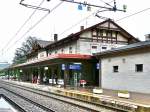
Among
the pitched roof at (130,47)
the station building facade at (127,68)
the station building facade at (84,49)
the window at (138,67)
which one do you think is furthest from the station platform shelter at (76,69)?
the window at (138,67)

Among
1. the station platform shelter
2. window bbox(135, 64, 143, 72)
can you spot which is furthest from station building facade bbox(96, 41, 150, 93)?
the station platform shelter

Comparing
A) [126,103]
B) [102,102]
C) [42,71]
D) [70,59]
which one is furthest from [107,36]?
[126,103]

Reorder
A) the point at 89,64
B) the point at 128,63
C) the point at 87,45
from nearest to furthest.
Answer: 1. the point at 128,63
2. the point at 89,64
3. the point at 87,45

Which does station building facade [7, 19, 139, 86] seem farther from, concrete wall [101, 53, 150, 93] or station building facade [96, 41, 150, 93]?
concrete wall [101, 53, 150, 93]

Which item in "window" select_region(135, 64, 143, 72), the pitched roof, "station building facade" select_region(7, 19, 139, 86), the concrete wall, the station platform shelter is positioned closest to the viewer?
the pitched roof

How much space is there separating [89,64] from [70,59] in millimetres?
4227

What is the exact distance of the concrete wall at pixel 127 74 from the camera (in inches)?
967

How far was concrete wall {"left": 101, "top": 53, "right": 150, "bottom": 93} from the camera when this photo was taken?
80.6 ft

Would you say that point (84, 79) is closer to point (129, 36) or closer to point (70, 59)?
point (70, 59)

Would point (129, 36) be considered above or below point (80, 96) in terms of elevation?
above

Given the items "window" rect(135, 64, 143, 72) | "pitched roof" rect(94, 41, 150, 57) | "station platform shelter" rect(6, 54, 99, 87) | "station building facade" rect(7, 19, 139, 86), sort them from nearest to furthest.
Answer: "pitched roof" rect(94, 41, 150, 57)
"window" rect(135, 64, 143, 72)
"station platform shelter" rect(6, 54, 99, 87)
"station building facade" rect(7, 19, 139, 86)

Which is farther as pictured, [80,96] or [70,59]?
[70,59]

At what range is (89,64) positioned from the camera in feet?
128

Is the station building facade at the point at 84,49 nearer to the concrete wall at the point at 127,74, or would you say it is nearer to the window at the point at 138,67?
the concrete wall at the point at 127,74
